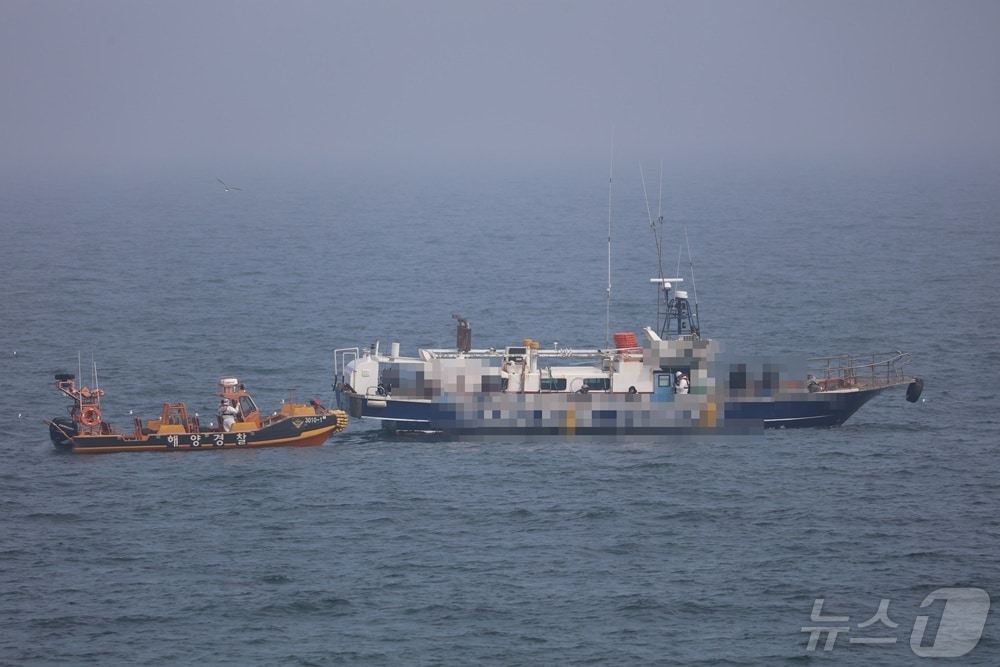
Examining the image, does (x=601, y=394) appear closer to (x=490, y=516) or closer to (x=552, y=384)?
(x=552, y=384)

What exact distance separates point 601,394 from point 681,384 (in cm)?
371

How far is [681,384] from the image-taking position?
2581 inches

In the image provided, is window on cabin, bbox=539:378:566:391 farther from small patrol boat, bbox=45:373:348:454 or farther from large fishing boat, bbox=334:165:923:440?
small patrol boat, bbox=45:373:348:454

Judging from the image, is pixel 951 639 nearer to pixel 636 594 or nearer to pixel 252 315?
pixel 636 594

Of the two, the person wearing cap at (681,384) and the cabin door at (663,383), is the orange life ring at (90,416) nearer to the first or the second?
the cabin door at (663,383)

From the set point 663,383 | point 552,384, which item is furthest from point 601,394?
point 663,383

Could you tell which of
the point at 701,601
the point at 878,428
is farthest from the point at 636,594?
the point at 878,428

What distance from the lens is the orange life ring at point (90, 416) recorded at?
6322 cm

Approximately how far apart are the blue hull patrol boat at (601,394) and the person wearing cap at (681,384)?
5 centimetres

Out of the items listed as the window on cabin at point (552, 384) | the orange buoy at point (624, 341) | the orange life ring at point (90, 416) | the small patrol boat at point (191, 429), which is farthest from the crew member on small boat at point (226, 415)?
Answer: the orange buoy at point (624, 341)

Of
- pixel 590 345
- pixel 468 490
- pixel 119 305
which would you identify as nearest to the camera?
pixel 468 490

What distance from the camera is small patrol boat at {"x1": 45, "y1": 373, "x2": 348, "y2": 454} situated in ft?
206

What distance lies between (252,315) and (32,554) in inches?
1893

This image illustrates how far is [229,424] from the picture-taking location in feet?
209
